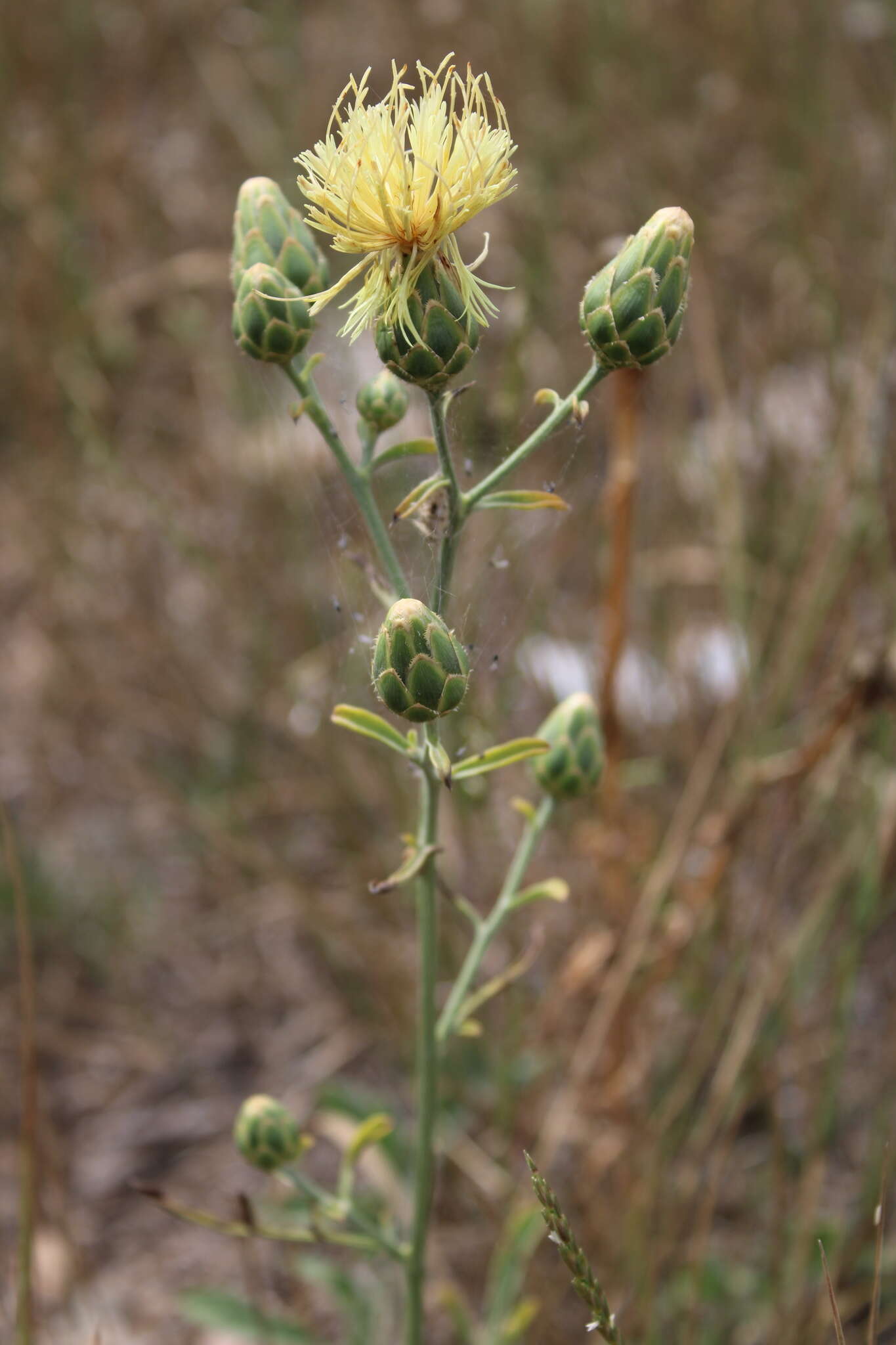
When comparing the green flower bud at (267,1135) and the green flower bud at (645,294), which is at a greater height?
the green flower bud at (645,294)

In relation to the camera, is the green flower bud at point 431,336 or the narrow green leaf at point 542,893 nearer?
the green flower bud at point 431,336

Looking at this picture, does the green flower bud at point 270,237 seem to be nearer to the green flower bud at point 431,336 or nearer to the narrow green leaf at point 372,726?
the green flower bud at point 431,336

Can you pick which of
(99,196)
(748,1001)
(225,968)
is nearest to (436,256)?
(748,1001)

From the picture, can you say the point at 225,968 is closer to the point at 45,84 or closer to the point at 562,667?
the point at 562,667

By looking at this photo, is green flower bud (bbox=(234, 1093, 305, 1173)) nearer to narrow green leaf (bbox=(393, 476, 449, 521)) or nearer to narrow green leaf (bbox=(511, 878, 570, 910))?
narrow green leaf (bbox=(511, 878, 570, 910))

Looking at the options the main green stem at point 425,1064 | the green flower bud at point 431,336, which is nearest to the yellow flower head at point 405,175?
the green flower bud at point 431,336

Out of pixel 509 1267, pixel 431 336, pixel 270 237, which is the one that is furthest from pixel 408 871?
pixel 509 1267

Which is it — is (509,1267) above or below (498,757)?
below

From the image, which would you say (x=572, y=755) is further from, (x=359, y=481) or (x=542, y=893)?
(x=359, y=481)
